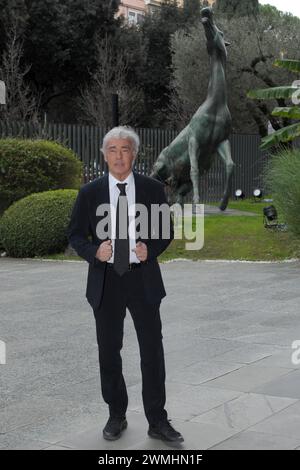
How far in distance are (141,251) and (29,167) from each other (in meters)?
10.8

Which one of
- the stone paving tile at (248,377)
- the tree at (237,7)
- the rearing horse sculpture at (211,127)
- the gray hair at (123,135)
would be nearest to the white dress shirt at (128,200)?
the gray hair at (123,135)

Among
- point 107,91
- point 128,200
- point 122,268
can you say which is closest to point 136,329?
point 122,268

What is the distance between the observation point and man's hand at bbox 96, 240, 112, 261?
390 cm

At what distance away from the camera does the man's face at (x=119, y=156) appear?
13.2 ft

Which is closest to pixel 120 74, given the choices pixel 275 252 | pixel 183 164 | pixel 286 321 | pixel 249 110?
pixel 249 110

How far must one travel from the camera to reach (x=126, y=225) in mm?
4012

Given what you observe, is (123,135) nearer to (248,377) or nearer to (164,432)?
(164,432)

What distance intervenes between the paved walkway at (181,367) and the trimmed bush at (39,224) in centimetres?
310

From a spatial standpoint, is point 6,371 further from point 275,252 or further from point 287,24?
point 287,24

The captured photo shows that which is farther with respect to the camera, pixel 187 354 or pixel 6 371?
pixel 187 354

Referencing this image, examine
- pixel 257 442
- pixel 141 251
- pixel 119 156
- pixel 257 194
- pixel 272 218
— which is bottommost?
pixel 257 194

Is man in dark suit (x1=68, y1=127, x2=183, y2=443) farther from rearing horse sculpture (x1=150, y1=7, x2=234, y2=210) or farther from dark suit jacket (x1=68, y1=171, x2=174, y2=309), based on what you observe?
rearing horse sculpture (x1=150, y1=7, x2=234, y2=210)

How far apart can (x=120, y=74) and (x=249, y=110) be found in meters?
5.97

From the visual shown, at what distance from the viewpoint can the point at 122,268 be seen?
3967 mm
